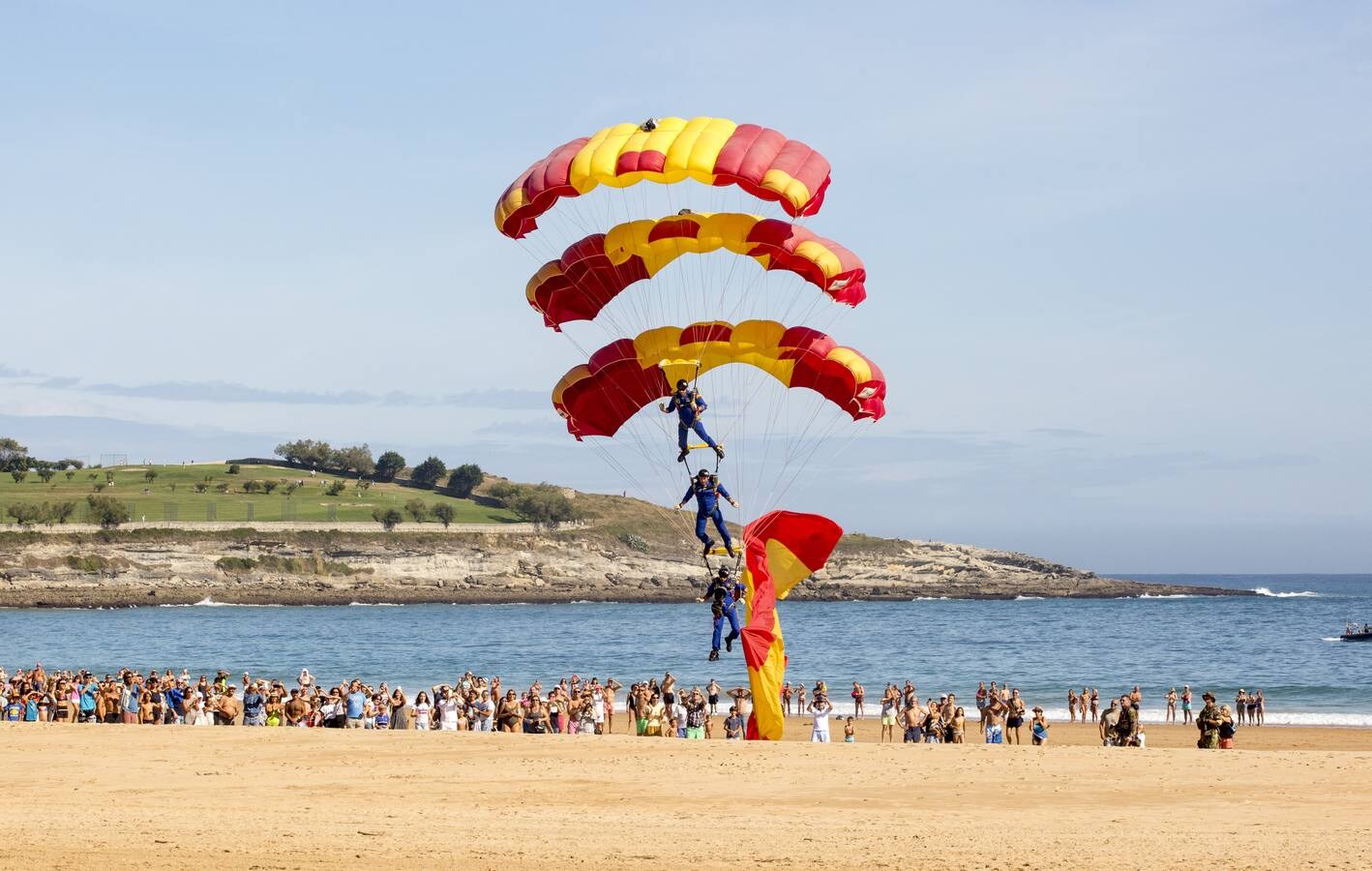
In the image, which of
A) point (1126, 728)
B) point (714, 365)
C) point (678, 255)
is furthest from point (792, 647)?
point (678, 255)

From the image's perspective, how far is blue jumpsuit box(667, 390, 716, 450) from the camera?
16.2 m

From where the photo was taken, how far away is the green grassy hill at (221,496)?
96562 mm

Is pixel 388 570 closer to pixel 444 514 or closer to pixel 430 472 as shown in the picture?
pixel 444 514

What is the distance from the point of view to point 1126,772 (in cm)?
1544

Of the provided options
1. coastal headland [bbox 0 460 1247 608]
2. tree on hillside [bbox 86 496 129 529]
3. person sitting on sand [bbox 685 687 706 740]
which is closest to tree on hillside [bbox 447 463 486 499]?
coastal headland [bbox 0 460 1247 608]

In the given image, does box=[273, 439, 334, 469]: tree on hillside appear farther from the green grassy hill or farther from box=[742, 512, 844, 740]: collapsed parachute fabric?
box=[742, 512, 844, 740]: collapsed parachute fabric

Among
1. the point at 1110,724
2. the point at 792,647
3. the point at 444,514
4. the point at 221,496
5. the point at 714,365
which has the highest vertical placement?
the point at 714,365

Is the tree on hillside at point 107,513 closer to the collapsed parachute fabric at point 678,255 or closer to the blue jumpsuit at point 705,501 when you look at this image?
the collapsed parachute fabric at point 678,255

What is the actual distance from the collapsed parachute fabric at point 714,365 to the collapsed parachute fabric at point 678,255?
0.72m

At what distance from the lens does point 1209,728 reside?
732 inches

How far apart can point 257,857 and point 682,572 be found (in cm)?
8676

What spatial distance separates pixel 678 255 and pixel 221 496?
304 feet

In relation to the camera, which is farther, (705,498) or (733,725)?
(733,725)

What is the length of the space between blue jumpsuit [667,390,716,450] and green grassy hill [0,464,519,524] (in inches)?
3324
